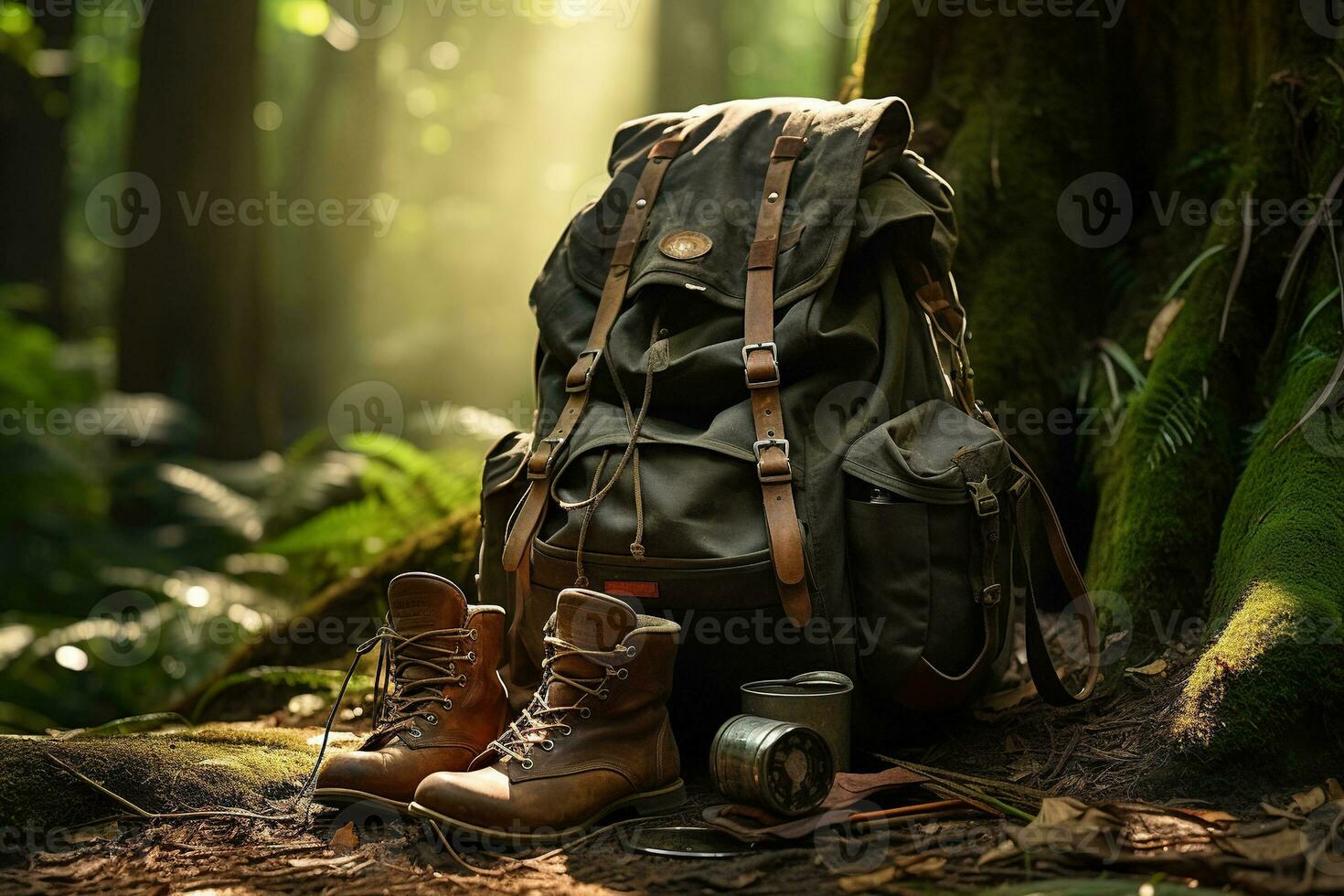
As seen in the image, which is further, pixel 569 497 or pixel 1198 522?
pixel 1198 522

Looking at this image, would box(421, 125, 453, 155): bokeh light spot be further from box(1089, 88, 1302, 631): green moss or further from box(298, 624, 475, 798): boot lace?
box(298, 624, 475, 798): boot lace

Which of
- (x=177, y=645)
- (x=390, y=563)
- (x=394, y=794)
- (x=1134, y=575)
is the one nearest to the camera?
(x=394, y=794)

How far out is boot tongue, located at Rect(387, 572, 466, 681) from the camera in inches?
107

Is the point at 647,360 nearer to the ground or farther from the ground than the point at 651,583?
farther from the ground

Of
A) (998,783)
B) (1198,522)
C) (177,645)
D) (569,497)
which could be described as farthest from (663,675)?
(177,645)

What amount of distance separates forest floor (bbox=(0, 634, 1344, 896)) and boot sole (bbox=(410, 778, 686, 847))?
4 centimetres

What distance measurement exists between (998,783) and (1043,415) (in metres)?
1.93

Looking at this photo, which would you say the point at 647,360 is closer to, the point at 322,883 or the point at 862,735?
the point at 862,735

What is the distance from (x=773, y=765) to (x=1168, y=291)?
2.70m

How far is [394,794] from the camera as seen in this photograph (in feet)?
8.27
